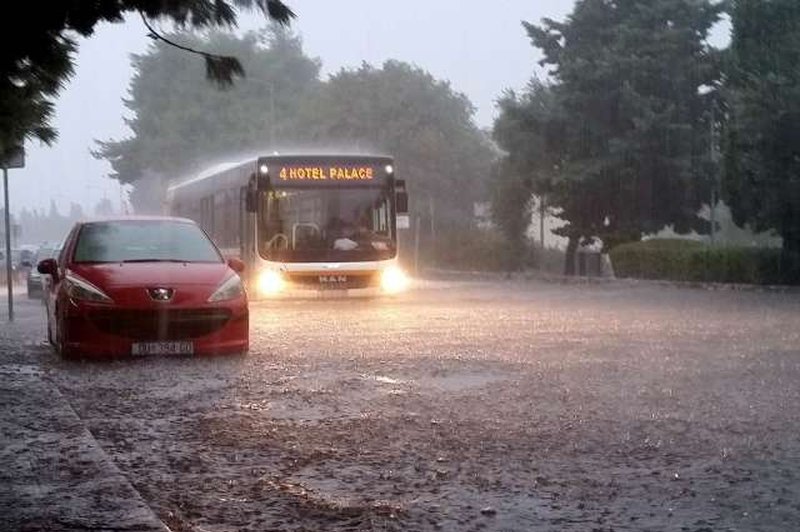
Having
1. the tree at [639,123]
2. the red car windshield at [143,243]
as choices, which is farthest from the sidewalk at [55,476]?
the tree at [639,123]

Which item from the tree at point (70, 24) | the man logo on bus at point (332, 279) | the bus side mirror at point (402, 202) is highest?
the tree at point (70, 24)

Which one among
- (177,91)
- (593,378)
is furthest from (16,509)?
(177,91)

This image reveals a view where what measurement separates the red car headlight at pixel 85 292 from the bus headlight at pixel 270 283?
11946 mm

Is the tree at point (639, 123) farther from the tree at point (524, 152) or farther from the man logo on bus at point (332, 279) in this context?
the man logo on bus at point (332, 279)

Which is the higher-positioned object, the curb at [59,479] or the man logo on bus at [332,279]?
the man logo on bus at [332,279]

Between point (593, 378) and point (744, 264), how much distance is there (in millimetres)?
23206

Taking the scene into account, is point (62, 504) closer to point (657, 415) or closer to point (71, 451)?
point (71, 451)

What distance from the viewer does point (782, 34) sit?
3272 cm

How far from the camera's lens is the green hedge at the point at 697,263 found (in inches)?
1304

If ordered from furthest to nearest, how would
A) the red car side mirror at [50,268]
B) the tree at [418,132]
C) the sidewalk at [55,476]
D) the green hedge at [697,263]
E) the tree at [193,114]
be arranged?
the tree at [193,114] → the tree at [418,132] → the green hedge at [697,263] → the red car side mirror at [50,268] → the sidewalk at [55,476]

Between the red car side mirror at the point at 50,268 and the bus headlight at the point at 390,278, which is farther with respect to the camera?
the bus headlight at the point at 390,278

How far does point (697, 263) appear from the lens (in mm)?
35781

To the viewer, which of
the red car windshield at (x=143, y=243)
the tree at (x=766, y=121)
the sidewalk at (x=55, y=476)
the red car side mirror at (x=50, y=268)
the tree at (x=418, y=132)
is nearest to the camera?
the sidewalk at (x=55, y=476)

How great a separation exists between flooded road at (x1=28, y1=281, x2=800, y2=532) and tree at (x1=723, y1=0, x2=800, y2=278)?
50.4 feet
